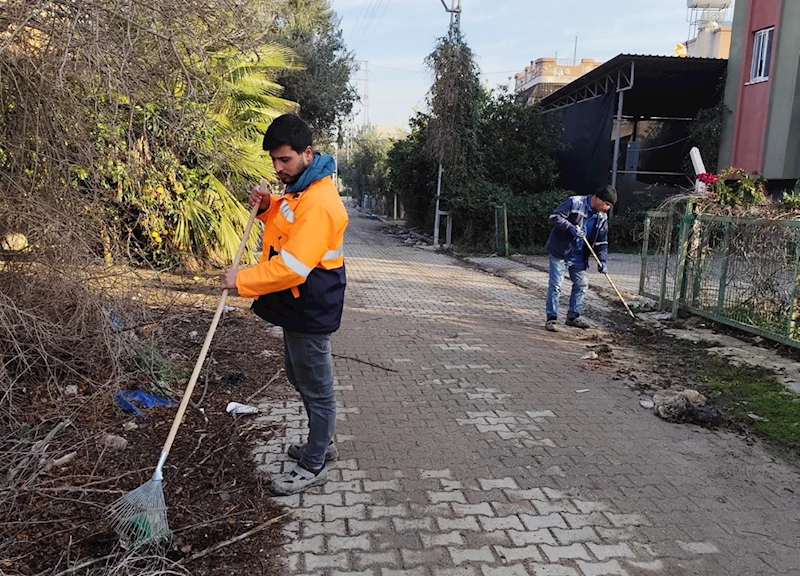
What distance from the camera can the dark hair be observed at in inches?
122

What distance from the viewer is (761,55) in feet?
55.3

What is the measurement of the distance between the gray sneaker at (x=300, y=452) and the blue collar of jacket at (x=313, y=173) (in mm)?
1507

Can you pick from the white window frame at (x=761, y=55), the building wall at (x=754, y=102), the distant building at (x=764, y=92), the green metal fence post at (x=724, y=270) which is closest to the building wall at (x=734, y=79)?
the distant building at (x=764, y=92)

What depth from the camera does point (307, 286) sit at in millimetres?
3080

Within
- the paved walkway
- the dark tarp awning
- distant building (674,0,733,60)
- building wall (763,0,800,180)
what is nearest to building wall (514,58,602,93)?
distant building (674,0,733,60)

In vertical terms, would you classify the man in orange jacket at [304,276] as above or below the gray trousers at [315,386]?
above

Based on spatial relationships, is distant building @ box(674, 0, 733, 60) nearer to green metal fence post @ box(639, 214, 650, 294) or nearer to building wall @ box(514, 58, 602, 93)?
building wall @ box(514, 58, 602, 93)

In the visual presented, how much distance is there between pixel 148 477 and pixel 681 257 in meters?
6.66

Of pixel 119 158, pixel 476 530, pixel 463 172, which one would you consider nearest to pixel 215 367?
pixel 119 158

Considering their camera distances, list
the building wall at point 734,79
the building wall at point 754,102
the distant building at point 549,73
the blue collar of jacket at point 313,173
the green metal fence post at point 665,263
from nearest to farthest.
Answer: the blue collar of jacket at point 313,173
the green metal fence post at point 665,263
the building wall at point 754,102
the building wall at point 734,79
the distant building at point 549,73

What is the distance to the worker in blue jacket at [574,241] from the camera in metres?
7.30

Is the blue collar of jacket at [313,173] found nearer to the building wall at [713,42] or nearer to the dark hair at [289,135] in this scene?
the dark hair at [289,135]

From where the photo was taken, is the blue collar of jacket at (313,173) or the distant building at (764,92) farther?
the distant building at (764,92)

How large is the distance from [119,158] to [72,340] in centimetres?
136
